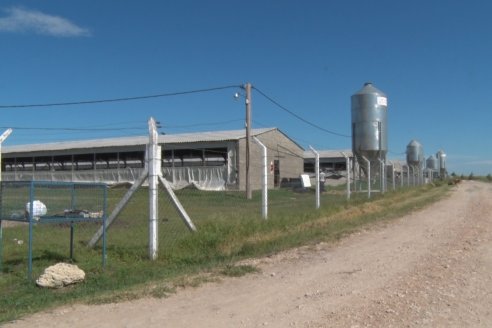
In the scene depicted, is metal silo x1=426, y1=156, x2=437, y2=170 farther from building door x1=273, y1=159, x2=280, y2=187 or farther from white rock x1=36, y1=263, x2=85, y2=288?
white rock x1=36, y1=263, x2=85, y2=288

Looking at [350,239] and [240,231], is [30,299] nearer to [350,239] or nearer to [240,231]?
[240,231]

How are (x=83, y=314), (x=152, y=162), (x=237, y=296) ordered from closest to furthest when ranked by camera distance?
1. (x=83, y=314)
2. (x=237, y=296)
3. (x=152, y=162)

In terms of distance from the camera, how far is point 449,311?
20.2 ft

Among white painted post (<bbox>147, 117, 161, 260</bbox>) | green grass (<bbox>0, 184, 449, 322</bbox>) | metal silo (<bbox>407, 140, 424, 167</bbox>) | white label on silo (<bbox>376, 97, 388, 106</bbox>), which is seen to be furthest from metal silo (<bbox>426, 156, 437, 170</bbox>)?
white painted post (<bbox>147, 117, 161, 260</bbox>)

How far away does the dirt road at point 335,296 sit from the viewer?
5.83m

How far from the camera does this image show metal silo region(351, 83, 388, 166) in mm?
30125

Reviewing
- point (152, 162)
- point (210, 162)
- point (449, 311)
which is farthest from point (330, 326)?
point (210, 162)

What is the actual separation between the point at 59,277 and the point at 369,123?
24.4 meters

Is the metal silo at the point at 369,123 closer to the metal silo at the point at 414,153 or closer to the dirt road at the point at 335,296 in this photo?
the dirt road at the point at 335,296

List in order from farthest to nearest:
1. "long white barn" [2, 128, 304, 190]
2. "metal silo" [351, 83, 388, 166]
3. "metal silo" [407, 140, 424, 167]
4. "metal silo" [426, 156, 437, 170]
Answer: "metal silo" [426, 156, 437, 170], "metal silo" [407, 140, 424, 167], "long white barn" [2, 128, 304, 190], "metal silo" [351, 83, 388, 166]

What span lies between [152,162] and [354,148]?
22292 mm

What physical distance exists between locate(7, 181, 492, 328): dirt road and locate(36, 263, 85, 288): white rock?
1.43 meters

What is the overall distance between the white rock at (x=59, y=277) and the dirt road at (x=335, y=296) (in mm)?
1429

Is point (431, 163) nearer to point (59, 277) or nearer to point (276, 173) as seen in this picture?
point (276, 173)
